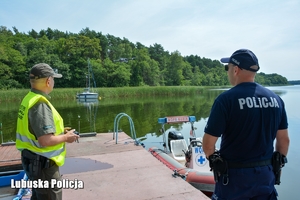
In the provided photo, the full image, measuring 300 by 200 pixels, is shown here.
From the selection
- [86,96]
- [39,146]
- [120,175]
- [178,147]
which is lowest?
[178,147]

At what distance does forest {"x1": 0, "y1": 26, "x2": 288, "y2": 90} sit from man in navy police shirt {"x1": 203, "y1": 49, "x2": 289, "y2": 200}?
112 feet

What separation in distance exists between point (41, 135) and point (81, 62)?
1879 inches

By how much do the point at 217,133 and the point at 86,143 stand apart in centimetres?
455

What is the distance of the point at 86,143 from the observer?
561 centimetres

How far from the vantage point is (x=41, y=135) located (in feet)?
5.86

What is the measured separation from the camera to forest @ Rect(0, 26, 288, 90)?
38.6 m

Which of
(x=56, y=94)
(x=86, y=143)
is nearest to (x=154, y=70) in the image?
(x=56, y=94)

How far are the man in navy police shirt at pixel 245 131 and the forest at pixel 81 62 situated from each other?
3427cm

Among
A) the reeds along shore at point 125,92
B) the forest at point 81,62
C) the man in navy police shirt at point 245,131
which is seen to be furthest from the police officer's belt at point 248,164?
the forest at point 81,62

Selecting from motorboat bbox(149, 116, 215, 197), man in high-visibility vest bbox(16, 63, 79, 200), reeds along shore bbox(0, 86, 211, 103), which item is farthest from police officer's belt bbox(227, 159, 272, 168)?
reeds along shore bbox(0, 86, 211, 103)

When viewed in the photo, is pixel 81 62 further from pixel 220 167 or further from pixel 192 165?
pixel 220 167

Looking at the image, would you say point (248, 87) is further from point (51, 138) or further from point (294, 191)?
point (294, 191)

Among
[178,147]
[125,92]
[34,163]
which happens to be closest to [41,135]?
[34,163]

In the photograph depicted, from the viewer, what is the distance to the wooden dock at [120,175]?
2.95 metres
